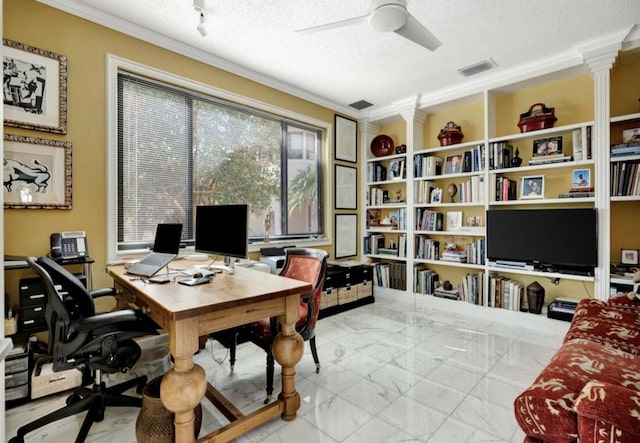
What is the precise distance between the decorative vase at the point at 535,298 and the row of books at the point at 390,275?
1467 mm

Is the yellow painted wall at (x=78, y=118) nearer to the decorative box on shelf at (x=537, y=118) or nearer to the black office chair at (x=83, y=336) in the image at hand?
the black office chair at (x=83, y=336)

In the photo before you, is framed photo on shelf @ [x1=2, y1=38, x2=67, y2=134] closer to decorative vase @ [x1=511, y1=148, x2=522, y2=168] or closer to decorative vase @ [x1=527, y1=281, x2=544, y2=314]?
decorative vase @ [x1=511, y1=148, x2=522, y2=168]

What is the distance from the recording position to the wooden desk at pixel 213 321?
4.44ft

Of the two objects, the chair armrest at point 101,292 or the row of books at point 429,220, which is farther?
the row of books at point 429,220

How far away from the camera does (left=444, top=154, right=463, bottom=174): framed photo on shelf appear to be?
13.0 feet

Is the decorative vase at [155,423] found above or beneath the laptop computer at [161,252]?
beneath

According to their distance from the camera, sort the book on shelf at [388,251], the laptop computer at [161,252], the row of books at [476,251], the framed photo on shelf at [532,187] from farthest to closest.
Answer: the book on shelf at [388,251], the row of books at [476,251], the framed photo on shelf at [532,187], the laptop computer at [161,252]

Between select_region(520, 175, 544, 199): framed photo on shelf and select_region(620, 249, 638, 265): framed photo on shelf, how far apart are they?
86 cm

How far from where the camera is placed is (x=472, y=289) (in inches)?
148

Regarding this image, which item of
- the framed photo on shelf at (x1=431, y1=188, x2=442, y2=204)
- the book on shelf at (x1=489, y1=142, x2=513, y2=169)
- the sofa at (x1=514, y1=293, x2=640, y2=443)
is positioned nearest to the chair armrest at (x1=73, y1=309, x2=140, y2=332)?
the sofa at (x1=514, y1=293, x2=640, y2=443)

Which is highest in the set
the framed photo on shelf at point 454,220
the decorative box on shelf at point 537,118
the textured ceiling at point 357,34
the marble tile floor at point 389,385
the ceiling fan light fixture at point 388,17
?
the textured ceiling at point 357,34

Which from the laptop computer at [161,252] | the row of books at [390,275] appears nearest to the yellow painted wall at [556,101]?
the row of books at [390,275]

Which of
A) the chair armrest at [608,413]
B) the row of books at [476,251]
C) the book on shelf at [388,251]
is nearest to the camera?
the chair armrest at [608,413]

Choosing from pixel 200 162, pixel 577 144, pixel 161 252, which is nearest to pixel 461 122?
pixel 577 144
